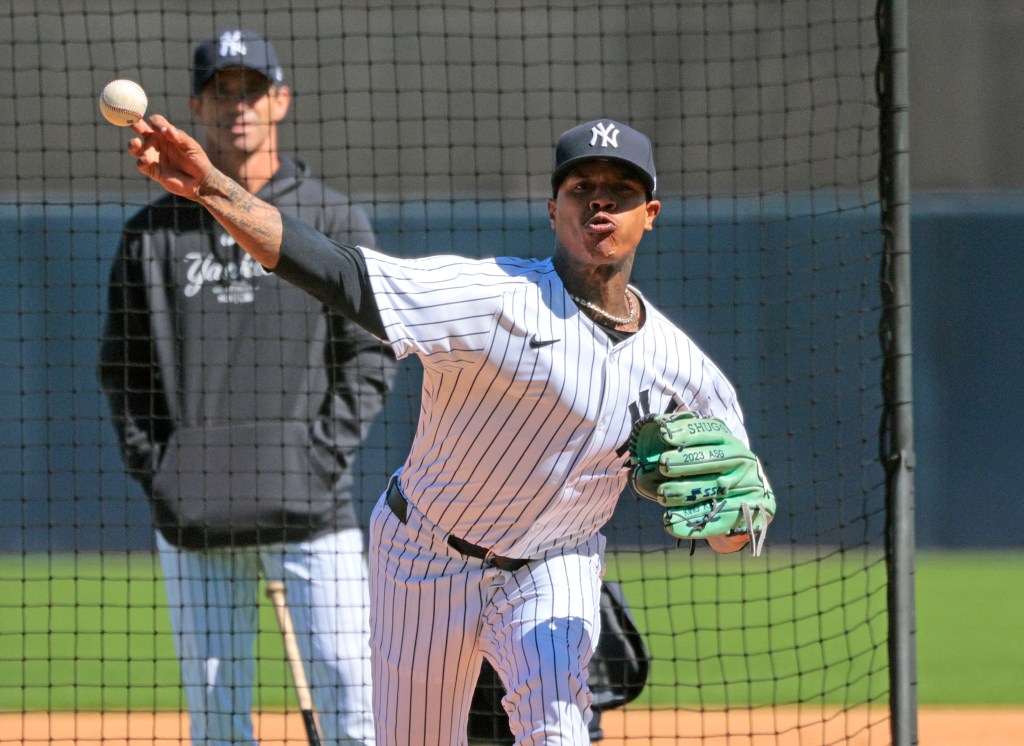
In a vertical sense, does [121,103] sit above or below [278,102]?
below

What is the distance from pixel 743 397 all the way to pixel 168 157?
7519mm

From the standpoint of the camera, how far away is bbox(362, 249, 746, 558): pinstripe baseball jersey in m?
2.98

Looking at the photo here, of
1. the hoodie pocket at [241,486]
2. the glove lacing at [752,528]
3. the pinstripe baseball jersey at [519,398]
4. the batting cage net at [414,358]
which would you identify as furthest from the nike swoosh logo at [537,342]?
the hoodie pocket at [241,486]

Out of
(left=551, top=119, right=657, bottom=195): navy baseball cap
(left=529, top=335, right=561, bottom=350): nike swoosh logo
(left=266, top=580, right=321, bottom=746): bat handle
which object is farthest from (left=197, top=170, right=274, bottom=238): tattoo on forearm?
(left=266, top=580, right=321, bottom=746): bat handle

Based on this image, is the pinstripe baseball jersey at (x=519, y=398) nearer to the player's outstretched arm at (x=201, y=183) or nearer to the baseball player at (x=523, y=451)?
the baseball player at (x=523, y=451)

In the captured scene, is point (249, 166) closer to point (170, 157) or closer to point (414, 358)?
point (170, 157)

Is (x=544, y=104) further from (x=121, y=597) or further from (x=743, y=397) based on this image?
(x=121, y=597)

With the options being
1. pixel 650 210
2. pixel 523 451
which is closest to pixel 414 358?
pixel 650 210

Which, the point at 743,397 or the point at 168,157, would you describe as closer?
the point at 168,157

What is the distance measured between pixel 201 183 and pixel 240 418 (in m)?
1.56

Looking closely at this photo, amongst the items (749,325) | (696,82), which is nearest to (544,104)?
(696,82)

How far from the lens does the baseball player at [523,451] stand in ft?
9.82

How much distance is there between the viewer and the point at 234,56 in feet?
13.6

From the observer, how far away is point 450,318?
2.95 metres
